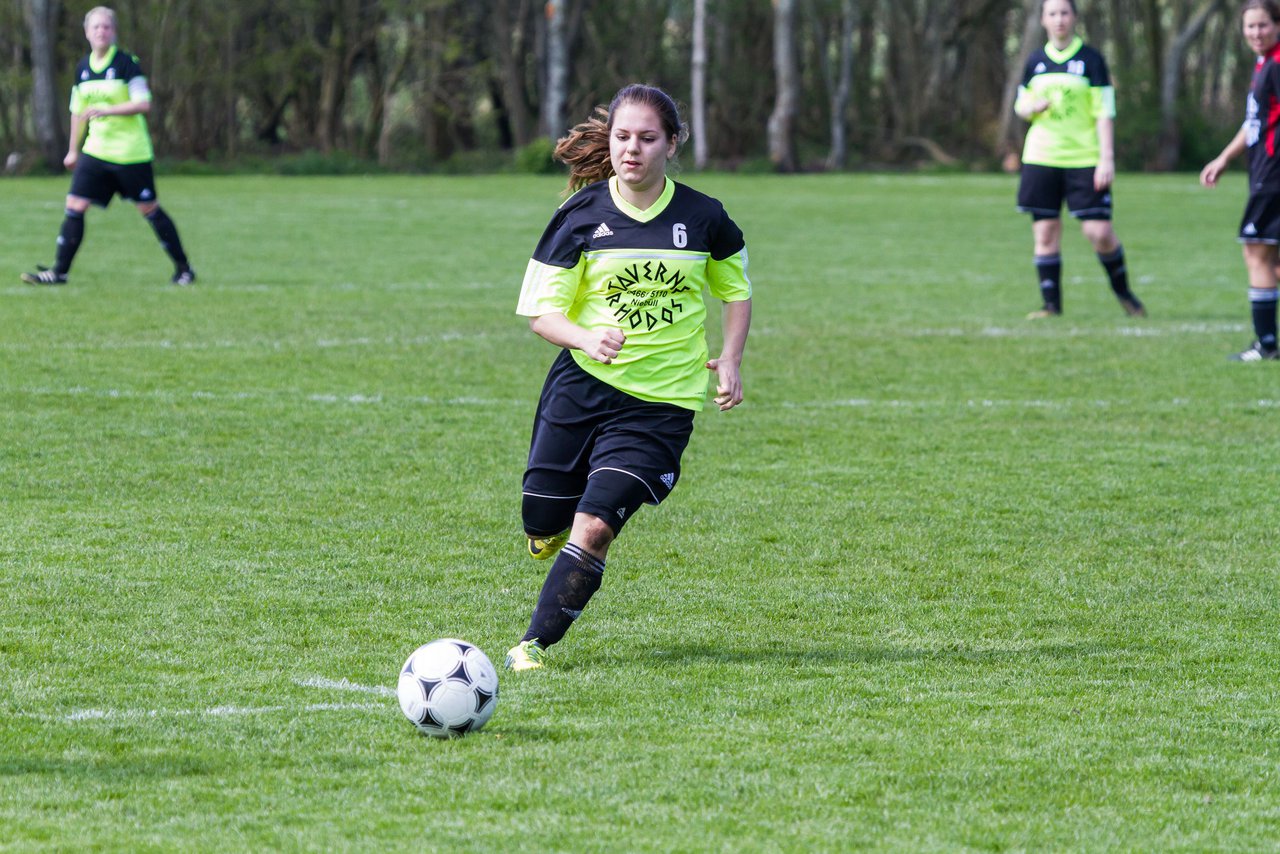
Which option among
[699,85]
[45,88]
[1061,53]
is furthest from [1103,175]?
[699,85]

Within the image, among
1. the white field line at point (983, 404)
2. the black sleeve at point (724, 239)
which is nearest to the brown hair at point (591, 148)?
the black sleeve at point (724, 239)

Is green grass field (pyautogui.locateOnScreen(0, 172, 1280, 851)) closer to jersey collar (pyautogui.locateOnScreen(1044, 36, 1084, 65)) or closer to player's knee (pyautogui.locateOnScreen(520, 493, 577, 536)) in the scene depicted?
player's knee (pyautogui.locateOnScreen(520, 493, 577, 536))

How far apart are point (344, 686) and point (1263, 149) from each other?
24.2ft

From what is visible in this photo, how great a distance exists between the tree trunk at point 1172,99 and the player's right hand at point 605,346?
3622 centimetres

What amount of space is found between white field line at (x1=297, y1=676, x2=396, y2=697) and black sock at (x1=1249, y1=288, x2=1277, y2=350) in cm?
748

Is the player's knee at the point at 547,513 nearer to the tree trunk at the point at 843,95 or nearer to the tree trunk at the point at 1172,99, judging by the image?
the tree trunk at the point at 843,95

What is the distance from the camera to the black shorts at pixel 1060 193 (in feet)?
39.9

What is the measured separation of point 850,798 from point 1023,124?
35448 mm

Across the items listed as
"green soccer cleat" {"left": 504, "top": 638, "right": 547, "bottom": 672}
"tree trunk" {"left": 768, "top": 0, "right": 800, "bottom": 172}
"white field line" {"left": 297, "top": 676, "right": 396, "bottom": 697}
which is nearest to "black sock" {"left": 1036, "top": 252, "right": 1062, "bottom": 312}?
"green soccer cleat" {"left": 504, "top": 638, "right": 547, "bottom": 672}

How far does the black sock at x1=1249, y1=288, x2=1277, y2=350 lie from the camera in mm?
10445

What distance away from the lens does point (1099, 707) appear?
14.4 feet

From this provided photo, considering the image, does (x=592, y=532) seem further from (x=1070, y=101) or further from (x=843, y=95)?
(x=843, y=95)

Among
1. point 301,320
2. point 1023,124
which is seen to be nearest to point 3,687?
point 301,320

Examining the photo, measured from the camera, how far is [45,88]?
3372 cm
